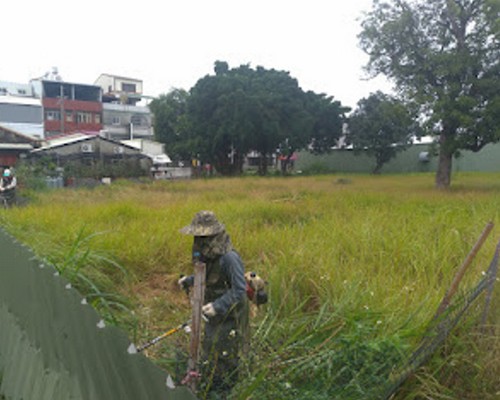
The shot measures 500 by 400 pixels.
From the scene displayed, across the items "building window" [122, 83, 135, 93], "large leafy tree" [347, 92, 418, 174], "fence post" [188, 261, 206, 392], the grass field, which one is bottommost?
the grass field

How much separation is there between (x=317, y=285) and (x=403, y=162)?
1238 inches

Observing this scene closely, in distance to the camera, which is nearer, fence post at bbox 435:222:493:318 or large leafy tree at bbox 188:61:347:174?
fence post at bbox 435:222:493:318

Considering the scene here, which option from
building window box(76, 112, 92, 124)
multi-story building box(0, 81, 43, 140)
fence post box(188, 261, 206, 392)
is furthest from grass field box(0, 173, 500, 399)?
building window box(76, 112, 92, 124)

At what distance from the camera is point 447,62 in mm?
11875

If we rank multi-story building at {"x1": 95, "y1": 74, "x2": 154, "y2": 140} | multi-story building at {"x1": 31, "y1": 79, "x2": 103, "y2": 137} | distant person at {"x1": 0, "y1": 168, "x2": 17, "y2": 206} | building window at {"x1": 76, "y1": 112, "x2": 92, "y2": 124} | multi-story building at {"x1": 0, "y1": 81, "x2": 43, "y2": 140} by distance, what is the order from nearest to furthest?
distant person at {"x1": 0, "y1": 168, "x2": 17, "y2": 206}
multi-story building at {"x1": 0, "y1": 81, "x2": 43, "y2": 140}
multi-story building at {"x1": 31, "y1": 79, "x2": 103, "y2": 137}
building window at {"x1": 76, "y1": 112, "x2": 92, "y2": 124}
multi-story building at {"x1": 95, "y1": 74, "x2": 154, "y2": 140}

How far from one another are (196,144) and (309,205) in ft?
62.2

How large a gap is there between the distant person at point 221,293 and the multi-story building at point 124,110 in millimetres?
39636

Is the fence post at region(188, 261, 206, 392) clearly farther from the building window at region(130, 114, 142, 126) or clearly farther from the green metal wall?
the building window at region(130, 114, 142, 126)

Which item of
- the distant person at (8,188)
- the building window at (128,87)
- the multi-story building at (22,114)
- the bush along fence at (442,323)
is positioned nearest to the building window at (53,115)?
the multi-story building at (22,114)

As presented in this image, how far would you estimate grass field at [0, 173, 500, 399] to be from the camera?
2.14 metres

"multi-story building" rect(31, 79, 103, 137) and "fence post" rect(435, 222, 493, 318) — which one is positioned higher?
"multi-story building" rect(31, 79, 103, 137)

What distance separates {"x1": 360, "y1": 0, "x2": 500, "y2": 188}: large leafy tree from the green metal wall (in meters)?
15.7

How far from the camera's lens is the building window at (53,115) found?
36688 millimetres

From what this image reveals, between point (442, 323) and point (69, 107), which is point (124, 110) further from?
point (442, 323)
